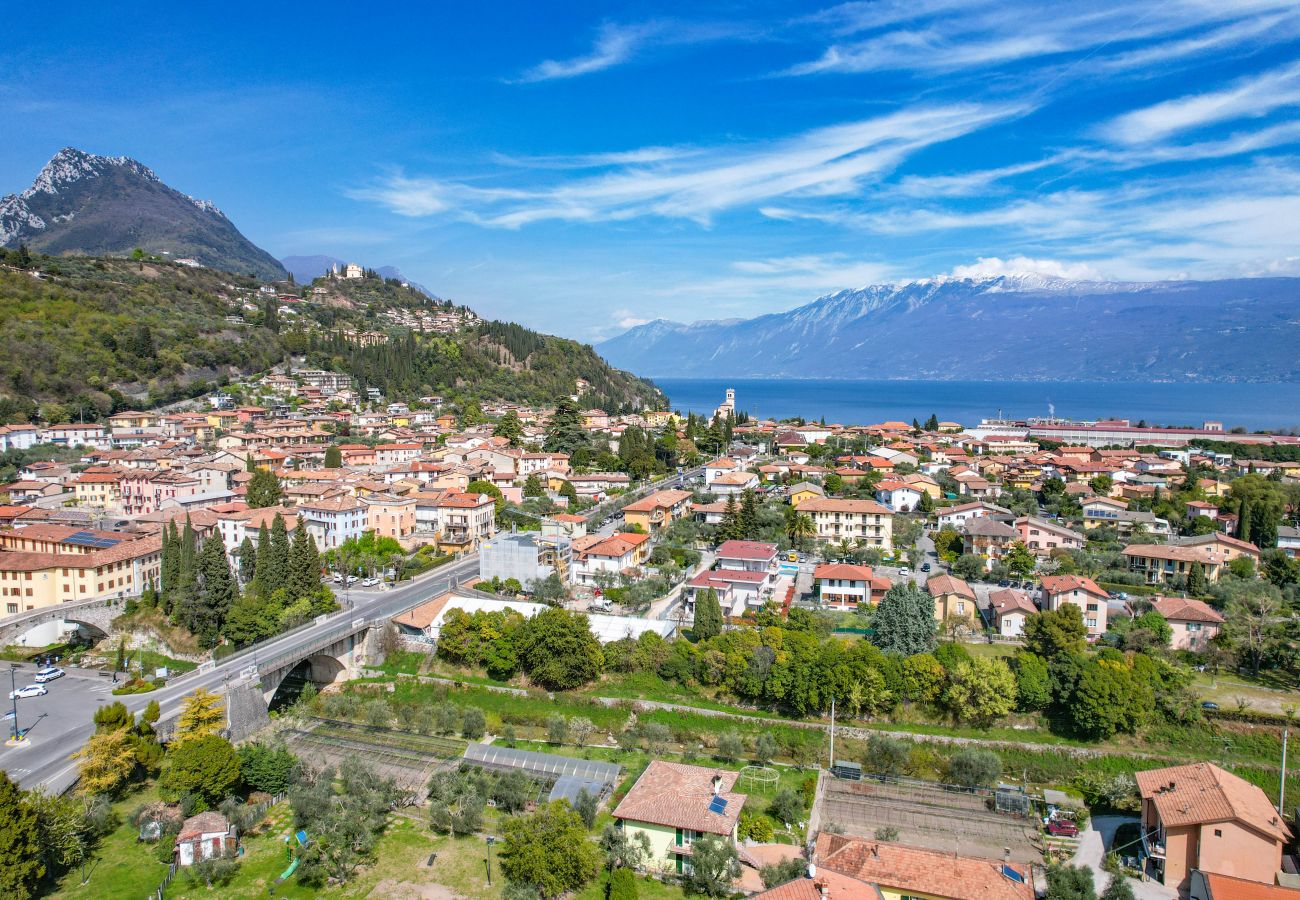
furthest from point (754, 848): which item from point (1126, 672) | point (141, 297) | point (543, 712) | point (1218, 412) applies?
point (1218, 412)

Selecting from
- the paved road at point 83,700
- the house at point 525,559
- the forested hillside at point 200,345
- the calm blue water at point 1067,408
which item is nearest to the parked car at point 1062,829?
the house at point 525,559

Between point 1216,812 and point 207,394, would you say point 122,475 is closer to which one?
point 207,394

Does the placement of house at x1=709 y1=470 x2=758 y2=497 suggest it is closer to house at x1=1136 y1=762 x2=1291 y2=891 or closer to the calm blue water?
house at x1=1136 y1=762 x2=1291 y2=891

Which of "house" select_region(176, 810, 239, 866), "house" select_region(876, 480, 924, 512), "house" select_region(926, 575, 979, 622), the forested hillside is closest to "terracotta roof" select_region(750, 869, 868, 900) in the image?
"house" select_region(176, 810, 239, 866)

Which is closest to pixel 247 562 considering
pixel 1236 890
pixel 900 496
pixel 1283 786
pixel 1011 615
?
pixel 1011 615

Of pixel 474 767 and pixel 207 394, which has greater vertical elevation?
pixel 207 394

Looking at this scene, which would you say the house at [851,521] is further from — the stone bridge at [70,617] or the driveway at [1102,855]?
the stone bridge at [70,617]

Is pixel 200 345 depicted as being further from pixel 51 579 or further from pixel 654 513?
pixel 654 513
